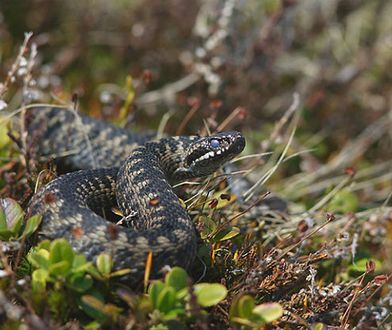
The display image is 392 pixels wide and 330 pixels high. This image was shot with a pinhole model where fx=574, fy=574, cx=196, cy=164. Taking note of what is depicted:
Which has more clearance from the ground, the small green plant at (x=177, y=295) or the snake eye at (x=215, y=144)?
the snake eye at (x=215, y=144)

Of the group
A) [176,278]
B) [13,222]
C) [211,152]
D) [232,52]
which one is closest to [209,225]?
[211,152]

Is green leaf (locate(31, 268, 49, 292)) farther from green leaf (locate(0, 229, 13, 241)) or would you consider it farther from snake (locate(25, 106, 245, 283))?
green leaf (locate(0, 229, 13, 241))

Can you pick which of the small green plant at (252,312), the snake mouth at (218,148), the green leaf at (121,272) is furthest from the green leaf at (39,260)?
the snake mouth at (218,148)

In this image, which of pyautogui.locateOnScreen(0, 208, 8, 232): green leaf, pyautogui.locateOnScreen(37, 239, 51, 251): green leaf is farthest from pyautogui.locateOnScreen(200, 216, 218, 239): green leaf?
pyautogui.locateOnScreen(0, 208, 8, 232): green leaf

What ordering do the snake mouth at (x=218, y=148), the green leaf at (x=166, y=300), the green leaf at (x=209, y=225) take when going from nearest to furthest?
the green leaf at (x=166, y=300)
the green leaf at (x=209, y=225)
the snake mouth at (x=218, y=148)

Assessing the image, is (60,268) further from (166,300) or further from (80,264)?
(166,300)

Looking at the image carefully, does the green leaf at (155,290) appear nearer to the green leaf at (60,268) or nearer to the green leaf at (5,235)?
the green leaf at (60,268)

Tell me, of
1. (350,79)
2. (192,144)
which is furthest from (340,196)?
(350,79)
